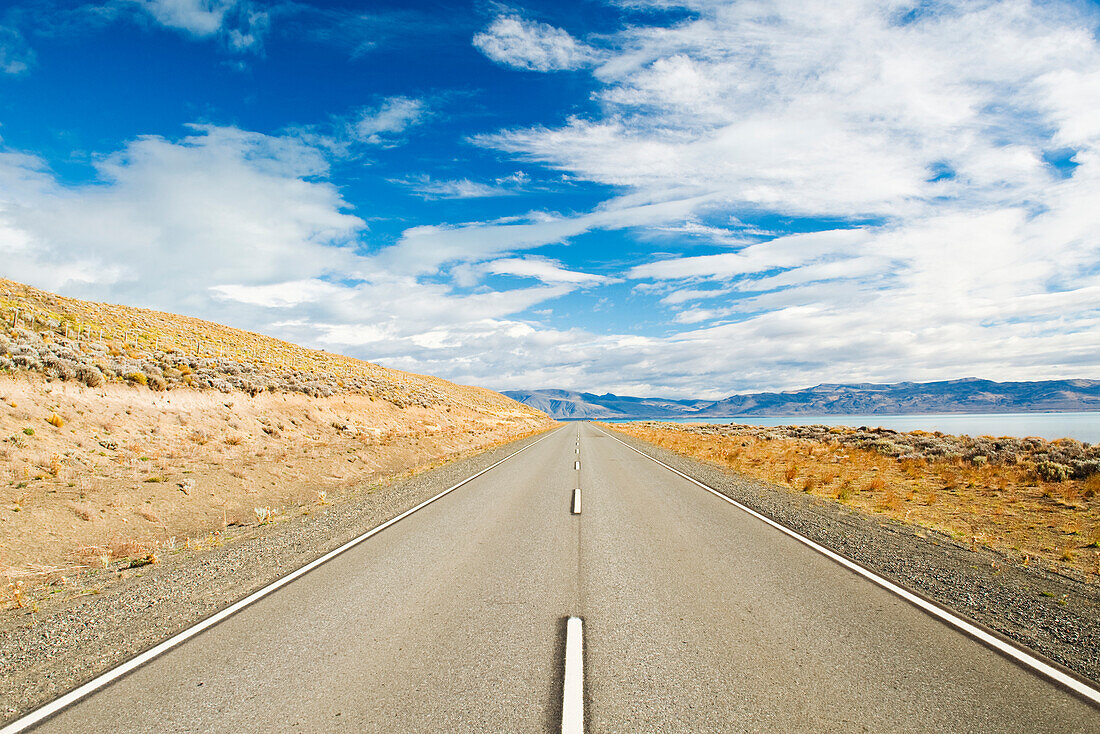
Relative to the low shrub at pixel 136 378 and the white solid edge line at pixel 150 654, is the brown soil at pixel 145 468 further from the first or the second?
the white solid edge line at pixel 150 654

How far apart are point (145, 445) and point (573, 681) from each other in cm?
1708

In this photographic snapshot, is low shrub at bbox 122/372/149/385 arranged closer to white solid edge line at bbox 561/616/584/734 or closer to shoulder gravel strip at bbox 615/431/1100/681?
white solid edge line at bbox 561/616/584/734

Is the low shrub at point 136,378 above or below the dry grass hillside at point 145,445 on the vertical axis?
above

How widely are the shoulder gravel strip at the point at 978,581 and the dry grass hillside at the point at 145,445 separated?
35.9 feet

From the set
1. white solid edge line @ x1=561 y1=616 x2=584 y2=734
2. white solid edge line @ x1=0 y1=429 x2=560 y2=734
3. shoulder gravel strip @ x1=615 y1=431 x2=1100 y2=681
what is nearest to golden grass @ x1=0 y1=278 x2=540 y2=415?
white solid edge line @ x1=0 y1=429 x2=560 y2=734

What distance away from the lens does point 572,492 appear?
12836 mm

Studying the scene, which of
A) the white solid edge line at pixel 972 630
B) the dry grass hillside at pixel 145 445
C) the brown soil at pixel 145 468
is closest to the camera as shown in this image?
the white solid edge line at pixel 972 630

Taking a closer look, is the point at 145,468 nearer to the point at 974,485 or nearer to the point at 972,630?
the point at 972,630

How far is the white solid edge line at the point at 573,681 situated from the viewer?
3184 millimetres

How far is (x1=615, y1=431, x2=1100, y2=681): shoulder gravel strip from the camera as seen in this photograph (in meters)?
4.64

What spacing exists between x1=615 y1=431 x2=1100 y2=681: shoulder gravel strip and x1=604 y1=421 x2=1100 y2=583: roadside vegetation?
25.7 inches

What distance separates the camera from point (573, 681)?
371cm

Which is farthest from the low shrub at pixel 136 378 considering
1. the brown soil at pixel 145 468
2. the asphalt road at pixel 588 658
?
the asphalt road at pixel 588 658

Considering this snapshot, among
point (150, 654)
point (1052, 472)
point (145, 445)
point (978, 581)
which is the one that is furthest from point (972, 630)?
point (145, 445)
